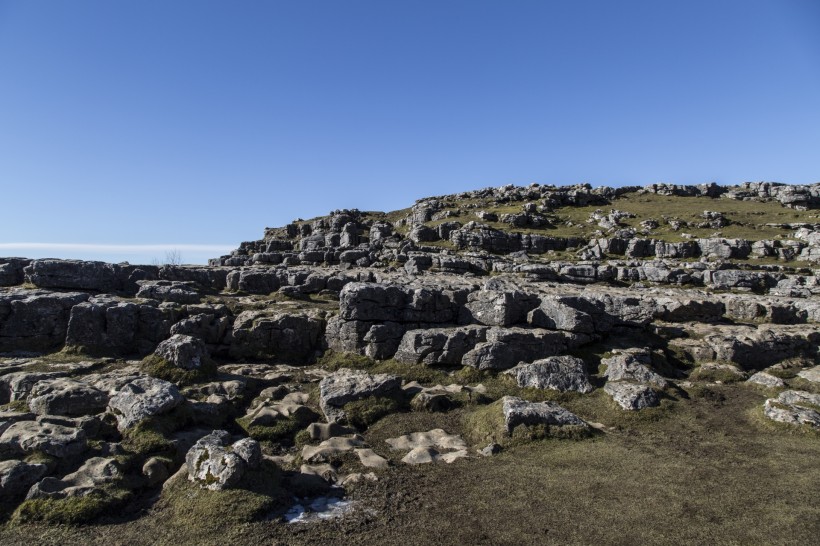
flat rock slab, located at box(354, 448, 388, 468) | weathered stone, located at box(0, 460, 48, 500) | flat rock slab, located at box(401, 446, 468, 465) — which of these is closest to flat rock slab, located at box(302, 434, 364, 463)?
flat rock slab, located at box(354, 448, 388, 468)

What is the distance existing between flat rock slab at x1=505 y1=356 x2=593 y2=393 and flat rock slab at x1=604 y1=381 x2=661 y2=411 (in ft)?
4.50

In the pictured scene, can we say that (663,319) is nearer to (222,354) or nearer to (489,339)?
(489,339)

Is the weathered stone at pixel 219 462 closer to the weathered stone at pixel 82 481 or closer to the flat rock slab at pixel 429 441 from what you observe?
the weathered stone at pixel 82 481

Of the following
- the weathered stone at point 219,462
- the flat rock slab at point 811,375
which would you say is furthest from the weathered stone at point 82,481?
the flat rock slab at point 811,375

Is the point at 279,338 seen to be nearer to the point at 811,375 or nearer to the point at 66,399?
the point at 66,399

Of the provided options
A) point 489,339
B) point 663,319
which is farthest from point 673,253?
point 489,339

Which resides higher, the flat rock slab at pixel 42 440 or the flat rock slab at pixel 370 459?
the flat rock slab at pixel 42 440

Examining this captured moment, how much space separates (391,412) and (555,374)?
8.89m

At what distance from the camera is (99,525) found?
1305cm

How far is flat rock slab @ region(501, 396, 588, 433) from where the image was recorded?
62.0 ft

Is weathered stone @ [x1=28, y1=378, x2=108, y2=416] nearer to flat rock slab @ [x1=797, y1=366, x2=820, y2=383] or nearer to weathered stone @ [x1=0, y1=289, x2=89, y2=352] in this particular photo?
weathered stone @ [x1=0, y1=289, x2=89, y2=352]

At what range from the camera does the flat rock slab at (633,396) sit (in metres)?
20.8

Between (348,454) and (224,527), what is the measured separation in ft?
17.9

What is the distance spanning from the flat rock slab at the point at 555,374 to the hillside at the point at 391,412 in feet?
0.38
